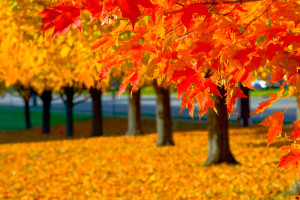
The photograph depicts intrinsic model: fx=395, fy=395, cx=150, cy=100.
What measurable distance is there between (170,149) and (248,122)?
27.2 ft

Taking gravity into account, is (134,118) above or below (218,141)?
above

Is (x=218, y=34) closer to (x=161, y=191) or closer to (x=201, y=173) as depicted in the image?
(x=161, y=191)

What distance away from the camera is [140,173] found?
904cm

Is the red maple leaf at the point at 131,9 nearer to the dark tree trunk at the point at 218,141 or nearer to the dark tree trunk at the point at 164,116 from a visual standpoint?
the dark tree trunk at the point at 218,141

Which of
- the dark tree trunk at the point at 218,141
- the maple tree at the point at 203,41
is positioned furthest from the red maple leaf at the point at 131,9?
the dark tree trunk at the point at 218,141

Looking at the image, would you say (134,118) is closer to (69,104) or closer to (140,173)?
(69,104)

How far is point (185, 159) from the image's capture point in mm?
10578

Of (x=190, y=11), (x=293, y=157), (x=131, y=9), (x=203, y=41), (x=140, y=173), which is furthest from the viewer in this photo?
(x=140, y=173)

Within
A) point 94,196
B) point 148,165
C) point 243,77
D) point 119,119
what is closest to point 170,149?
point 148,165

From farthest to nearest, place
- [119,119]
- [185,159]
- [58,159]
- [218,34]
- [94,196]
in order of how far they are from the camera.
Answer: [119,119]
[58,159]
[185,159]
[94,196]
[218,34]

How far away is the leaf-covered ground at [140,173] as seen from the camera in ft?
24.0

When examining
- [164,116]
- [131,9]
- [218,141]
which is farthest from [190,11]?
[164,116]

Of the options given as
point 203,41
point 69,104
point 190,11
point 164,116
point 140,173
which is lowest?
point 140,173

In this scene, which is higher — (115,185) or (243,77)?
(243,77)
